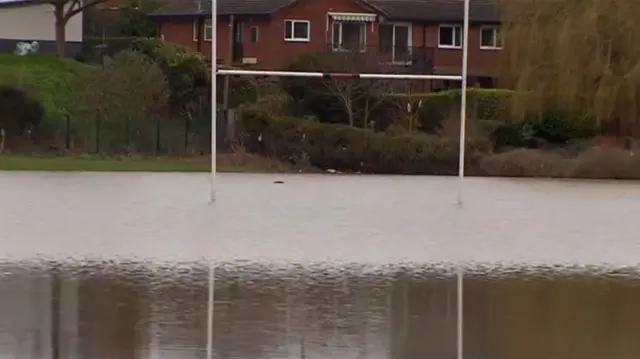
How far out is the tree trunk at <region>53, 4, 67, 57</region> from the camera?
52750mm

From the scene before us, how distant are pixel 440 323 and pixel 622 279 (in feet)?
14.2

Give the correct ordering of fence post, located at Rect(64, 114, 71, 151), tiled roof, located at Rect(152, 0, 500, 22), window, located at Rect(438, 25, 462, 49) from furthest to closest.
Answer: window, located at Rect(438, 25, 462, 49) < tiled roof, located at Rect(152, 0, 500, 22) < fence post, located at Rect(64, 114, 71, 151)

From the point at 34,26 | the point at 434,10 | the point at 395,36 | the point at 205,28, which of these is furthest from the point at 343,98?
the point at 34,26

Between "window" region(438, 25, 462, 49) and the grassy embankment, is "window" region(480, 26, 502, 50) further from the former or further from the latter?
the grassy embankment

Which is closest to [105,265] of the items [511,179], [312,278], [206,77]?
[312,278]

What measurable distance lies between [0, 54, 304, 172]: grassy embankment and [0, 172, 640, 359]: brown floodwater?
842 cm

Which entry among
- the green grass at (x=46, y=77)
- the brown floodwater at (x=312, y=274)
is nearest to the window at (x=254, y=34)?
the green grass at (x=46, y=77)

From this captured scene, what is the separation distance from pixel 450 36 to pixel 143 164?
2782 cm

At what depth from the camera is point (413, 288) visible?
1405 centimetres

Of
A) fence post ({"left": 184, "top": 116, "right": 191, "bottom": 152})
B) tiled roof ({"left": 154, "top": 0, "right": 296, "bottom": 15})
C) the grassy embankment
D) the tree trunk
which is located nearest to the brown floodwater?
the grassy embankment

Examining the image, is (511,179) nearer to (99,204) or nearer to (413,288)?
(99,204)

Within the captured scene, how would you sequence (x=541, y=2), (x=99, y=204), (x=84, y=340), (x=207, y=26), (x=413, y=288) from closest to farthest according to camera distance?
1. (x=84, y=340)
2. (x=413, y=288)
3. (x=99, y=204)
4. (x=541, y=2)
5. (x=207, y=26)

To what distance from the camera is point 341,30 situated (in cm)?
→ 5941

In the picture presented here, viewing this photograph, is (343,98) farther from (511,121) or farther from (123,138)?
(123,138)
